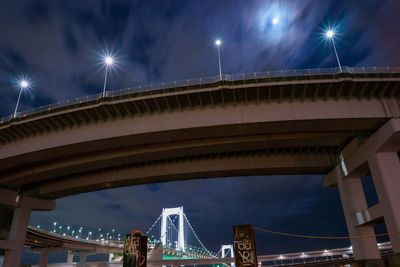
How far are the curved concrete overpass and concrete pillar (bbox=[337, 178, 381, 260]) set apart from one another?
4052 millimetres

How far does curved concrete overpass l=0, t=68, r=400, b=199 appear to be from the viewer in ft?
73.8

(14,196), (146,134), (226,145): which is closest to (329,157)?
(226,145)

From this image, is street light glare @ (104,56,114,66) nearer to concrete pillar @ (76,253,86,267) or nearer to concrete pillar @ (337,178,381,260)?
concrete pillar @ (337,178,381,260)

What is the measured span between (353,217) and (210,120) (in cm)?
1623

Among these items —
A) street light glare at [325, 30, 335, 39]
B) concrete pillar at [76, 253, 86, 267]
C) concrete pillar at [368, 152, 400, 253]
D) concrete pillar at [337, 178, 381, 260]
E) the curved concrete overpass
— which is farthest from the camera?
concrete pillar at [76, 253, 86, 267]

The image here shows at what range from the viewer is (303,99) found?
23.1 metres

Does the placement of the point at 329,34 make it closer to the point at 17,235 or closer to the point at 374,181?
the point at 374,181

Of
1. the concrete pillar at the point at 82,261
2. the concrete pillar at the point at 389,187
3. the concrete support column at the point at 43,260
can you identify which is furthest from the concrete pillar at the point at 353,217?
the concrete pillar at the point at 82,261

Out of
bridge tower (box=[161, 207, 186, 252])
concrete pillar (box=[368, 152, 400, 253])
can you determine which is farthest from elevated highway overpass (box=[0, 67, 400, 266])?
bridge tower (box=[161, 207, 186, 252])

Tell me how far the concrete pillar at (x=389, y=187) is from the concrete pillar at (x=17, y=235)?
3759cm

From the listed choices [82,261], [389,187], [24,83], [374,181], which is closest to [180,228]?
[82,261]

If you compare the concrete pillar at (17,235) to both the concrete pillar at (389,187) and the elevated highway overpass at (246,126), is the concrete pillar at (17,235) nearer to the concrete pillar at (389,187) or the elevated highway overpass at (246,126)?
the elevated highway overpass at (246,126)

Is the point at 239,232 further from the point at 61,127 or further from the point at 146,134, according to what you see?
the point at 61,127

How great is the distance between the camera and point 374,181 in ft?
78.0
